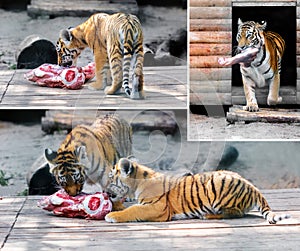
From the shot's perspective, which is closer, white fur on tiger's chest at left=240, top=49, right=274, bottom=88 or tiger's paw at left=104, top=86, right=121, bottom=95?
tiger's paw at left=104, top=86, right=121, bottom=95

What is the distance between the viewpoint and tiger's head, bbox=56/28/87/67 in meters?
6.97

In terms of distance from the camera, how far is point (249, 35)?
22.7ft

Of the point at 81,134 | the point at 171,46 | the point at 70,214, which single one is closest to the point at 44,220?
the point at 70,214

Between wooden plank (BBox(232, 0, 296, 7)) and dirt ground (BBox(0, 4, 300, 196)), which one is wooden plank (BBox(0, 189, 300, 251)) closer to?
dirt ground (BBox(0, 4, 300, 196))

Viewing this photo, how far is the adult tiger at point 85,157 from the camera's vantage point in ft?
21.7

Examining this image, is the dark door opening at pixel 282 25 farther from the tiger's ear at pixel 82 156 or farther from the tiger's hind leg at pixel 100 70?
the tiger's ear at pixel 82 156

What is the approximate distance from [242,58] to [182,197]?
3.40ft

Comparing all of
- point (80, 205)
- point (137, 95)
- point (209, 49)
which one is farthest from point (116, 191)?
point (209, 49)

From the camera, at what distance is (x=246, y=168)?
7805 millimetres

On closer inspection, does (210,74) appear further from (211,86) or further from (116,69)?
(116,69)

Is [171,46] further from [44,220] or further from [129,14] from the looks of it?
[44,220]

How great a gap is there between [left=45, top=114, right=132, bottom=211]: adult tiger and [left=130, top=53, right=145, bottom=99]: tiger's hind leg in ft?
0.91

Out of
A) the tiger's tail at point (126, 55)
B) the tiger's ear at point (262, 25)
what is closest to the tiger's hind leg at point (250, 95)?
the tiger's ear at point (262, 25)

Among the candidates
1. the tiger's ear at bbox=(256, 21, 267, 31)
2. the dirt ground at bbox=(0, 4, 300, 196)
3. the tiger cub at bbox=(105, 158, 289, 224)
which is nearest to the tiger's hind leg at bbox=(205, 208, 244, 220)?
the tiger cub at bbox=(105, 158, 289, 224)
